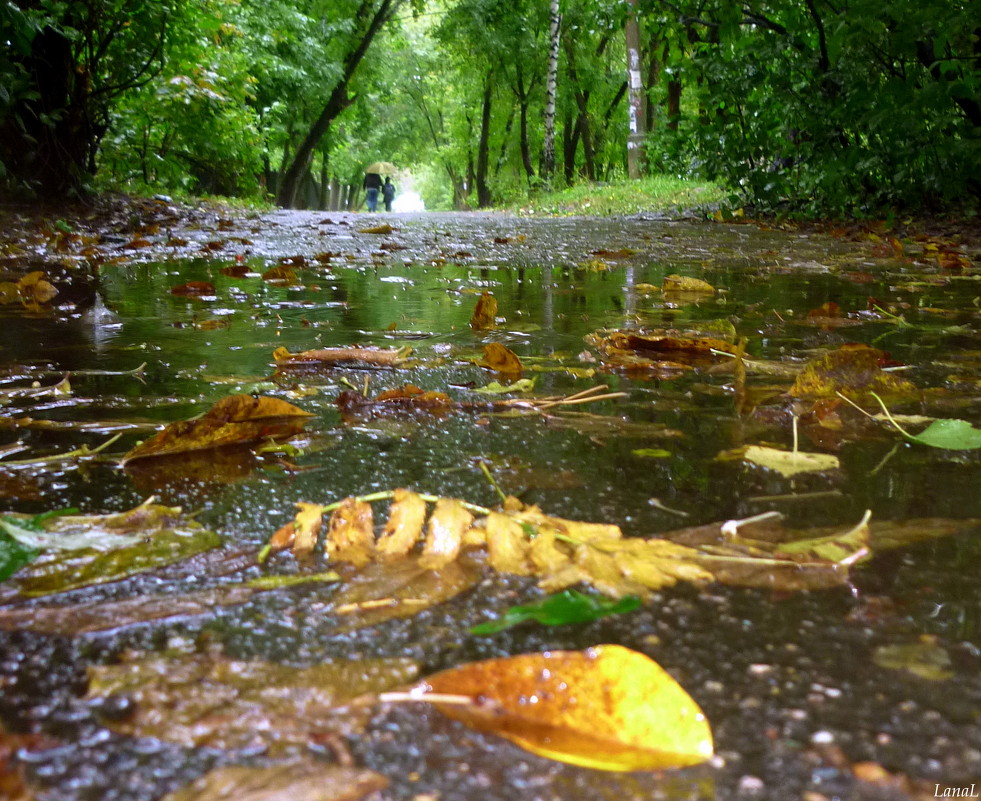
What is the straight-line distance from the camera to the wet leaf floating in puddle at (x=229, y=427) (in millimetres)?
1332

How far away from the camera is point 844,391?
1.74m

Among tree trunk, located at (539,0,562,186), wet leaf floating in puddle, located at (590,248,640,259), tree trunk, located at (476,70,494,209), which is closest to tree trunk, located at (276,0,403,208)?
tree trunk, located at (539,0,562,186)

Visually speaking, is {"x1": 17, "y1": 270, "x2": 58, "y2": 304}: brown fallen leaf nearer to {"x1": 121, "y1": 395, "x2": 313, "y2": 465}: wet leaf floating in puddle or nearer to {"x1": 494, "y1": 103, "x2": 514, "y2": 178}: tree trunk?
{"x1": 121, "y1": 395, "x2": 313, "y2": 465}: wet leaf floating in puddle

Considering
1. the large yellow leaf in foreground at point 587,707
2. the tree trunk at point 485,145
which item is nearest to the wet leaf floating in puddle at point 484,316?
the large yellow leaf in foreground at point 587,707

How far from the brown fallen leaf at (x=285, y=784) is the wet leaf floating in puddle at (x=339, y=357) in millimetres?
1579

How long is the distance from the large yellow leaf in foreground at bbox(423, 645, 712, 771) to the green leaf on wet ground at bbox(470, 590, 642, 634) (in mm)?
58

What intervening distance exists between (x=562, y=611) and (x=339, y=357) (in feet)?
4.84

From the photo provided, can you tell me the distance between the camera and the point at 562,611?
2.65ft

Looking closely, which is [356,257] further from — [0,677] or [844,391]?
[0,677]

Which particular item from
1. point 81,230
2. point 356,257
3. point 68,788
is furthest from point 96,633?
point 81,230

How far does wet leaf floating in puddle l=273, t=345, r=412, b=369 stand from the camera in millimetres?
2141

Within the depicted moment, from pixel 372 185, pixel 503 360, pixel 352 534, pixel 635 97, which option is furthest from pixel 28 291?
pixel 372 185

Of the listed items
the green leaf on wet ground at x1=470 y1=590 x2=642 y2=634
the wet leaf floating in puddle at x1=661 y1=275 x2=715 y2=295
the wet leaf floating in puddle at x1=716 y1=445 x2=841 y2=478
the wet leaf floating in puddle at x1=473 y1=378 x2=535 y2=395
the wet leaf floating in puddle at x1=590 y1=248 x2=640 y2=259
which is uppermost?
the wet leaf floating in puddle at x1=590 y1=248 x2=640 y2=259

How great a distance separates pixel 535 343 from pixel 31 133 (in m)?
7.02
